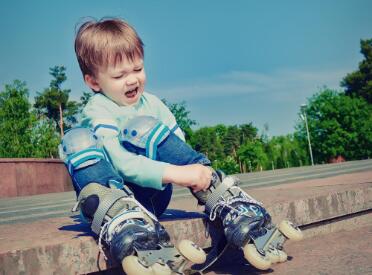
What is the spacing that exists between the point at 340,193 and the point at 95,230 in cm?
163

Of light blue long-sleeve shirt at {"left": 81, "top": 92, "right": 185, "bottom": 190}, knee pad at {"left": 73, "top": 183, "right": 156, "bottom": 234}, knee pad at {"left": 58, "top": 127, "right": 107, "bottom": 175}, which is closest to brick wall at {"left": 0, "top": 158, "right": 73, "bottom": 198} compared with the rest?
light blue long-sleeve shirt at {"left": 81, "top": 92, "right": 185, "bottom": 190}

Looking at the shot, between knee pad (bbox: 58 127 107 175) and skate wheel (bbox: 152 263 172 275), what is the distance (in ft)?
1.79

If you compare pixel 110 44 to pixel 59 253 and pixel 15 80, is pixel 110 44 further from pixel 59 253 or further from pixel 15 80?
pixel 15 80

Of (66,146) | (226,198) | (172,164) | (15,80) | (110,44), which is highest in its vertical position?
(15,80)

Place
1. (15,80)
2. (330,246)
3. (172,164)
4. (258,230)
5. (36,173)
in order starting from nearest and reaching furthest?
(258,230) → (172,164) → (330,246) → (36,173) → (15,80)

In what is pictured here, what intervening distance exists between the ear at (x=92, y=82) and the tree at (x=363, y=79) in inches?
1825

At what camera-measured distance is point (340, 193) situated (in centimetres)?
271

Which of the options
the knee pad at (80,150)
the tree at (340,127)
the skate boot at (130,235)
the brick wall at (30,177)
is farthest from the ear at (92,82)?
the tree at (340,127)

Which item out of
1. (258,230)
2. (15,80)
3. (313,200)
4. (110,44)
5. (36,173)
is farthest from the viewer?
(15,80)

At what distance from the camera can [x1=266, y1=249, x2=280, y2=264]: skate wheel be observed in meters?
1.80

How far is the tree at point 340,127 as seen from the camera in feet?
131

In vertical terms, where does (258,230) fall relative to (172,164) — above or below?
below

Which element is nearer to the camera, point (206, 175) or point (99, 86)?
point (206, 175)

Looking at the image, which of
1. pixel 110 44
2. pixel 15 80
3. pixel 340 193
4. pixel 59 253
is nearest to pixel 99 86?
pixel 110 44
